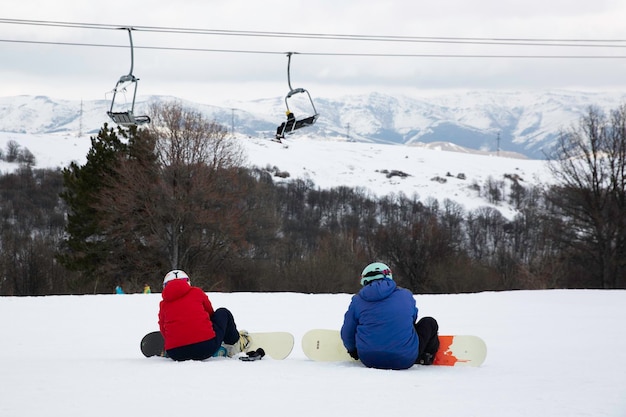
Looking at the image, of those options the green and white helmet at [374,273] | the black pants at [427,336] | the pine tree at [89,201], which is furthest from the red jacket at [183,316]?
the pine tree at [89,201]

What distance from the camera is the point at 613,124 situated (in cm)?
4384

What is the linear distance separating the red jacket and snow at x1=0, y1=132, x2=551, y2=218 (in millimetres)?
130923

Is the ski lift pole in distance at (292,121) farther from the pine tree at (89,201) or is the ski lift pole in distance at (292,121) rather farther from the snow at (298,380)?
the pine tree at (89,201)

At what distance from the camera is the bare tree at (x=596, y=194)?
41.4 m

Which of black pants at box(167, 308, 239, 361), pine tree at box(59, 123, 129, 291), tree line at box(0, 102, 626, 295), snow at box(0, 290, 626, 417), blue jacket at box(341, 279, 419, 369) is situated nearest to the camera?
snow at box(0, 290, 626, 417)

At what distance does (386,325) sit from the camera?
7.89 meters

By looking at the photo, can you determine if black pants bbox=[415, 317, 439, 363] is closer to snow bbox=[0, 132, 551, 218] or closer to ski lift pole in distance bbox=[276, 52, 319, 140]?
ski lift pole in distance bbox=[276, 52, 319, 140]

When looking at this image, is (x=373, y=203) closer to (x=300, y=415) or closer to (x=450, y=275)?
(x=450, y=275)

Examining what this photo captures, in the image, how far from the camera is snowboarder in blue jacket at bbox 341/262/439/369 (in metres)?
7.86

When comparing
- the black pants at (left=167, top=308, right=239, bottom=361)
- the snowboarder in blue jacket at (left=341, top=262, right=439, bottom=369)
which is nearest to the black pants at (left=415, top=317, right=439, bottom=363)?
the snowboarder in blue jacket at (left=341, top=262, right=439, bottom=369)

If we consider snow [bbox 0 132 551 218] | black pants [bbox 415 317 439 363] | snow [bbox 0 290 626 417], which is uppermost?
snow [bbox 0 132 551 218]

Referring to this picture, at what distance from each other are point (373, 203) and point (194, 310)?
13054 centimetres

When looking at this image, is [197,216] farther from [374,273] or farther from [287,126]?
[374,273]

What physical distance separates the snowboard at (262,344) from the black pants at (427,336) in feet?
5.66
